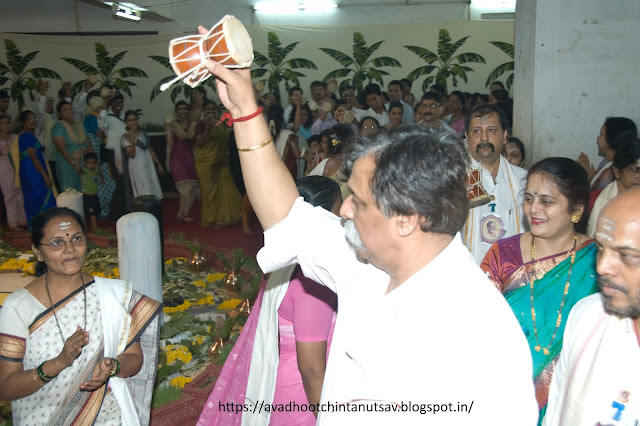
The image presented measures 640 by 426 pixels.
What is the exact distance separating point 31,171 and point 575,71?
25.1 feet

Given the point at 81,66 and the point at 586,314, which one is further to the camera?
the point at 81,66

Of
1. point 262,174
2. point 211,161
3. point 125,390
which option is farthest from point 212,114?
point 262,174

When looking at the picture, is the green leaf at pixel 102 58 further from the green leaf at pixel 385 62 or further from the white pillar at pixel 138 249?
the white pillar at pixel 138 249

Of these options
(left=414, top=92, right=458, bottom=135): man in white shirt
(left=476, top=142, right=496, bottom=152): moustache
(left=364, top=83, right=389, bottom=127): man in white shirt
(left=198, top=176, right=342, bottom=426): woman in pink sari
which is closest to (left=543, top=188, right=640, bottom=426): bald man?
(left=198, top=176, right=342, bottom=426): woman in pink sari

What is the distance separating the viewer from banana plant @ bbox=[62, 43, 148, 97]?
12.6 meters

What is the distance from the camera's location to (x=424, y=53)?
1274cm

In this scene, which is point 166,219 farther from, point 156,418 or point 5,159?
point 156,418

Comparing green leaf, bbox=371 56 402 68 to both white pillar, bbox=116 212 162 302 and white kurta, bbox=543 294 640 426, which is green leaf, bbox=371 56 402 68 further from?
white kurta, bbox=543 294 640 426

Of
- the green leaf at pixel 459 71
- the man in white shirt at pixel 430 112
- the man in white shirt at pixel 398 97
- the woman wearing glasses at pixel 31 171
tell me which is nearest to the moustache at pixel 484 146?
the man in white shirt at pixel 430 112

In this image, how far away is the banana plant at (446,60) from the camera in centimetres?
1259

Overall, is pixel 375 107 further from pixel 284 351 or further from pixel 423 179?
pixel 423 179

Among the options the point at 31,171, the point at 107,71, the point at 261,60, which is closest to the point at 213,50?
the point at 31,171

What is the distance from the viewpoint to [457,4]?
14.4 meters

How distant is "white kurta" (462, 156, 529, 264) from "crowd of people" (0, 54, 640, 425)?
13 mm
